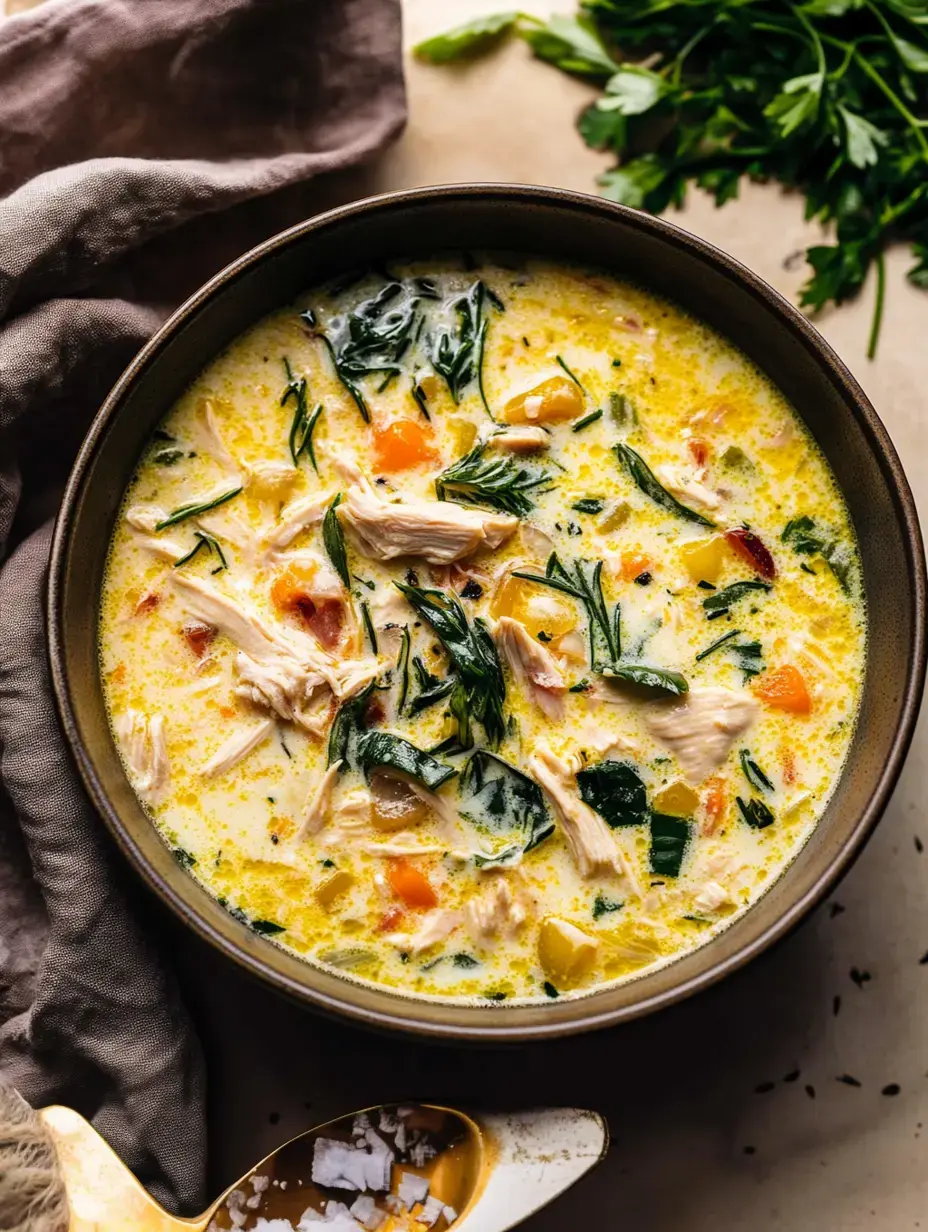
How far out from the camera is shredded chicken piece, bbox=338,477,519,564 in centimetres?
296

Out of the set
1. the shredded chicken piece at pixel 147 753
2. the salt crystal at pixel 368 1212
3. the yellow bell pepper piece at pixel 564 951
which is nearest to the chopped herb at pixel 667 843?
the yellow bell pepper piece at pixel 564 951

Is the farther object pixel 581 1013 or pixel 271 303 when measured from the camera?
pixel 271 303

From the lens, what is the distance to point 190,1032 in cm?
313

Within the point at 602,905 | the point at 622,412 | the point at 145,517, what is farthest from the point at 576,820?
the point at 145,517

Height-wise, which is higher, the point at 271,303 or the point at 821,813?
the point at 271,303

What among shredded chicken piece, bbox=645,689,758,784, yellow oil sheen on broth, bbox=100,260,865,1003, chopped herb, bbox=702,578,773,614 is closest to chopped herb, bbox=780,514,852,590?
yellow oil sheen on broth, bbox=100,260,865,1003

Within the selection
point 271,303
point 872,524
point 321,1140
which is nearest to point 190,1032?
point 321,1140

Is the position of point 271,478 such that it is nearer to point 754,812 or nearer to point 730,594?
point 730,594

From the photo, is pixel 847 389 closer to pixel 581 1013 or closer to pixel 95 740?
pixel 581 1013

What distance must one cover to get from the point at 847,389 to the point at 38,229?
6.46 ft

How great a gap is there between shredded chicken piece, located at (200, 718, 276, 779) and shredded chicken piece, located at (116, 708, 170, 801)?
0.11 m


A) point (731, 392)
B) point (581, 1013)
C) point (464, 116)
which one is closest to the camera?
point (581, 1013)

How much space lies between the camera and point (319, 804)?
116 inches

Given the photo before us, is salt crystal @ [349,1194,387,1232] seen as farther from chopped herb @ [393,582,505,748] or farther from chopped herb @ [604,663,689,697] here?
chopped herb @ [604,663,689,697]
